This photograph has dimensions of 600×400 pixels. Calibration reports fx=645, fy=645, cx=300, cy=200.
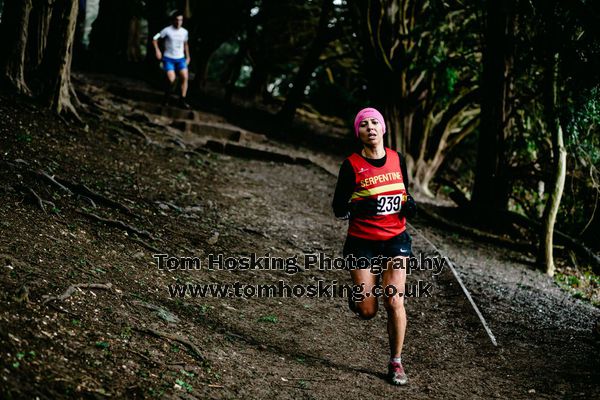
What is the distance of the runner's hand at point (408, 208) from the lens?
15.9ft

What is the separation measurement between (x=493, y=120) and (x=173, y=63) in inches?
262

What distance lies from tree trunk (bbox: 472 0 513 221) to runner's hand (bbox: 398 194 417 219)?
23.3 feet

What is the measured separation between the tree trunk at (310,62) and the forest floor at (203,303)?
6.54 m

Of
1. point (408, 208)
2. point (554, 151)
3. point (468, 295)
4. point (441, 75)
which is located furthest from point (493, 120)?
point (408, 208)

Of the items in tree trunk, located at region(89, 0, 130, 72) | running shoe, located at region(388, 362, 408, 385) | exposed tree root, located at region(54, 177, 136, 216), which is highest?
tree trunk, located at region(89, 0, 130, 72)

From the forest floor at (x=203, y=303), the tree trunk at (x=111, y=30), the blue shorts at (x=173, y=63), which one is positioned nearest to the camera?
the forest floor at (x=203, y=303)

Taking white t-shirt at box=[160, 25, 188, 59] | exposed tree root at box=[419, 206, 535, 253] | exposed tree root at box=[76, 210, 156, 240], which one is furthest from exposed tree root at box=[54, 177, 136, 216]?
white t-shirt at box=[160, 25, 188, 59]

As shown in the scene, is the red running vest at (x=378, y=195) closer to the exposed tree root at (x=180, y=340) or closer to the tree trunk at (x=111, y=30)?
the exposed tree root at (x=180, y=340)

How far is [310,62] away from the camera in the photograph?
17.0 meters

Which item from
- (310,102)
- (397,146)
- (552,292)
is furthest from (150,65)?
(552,292)

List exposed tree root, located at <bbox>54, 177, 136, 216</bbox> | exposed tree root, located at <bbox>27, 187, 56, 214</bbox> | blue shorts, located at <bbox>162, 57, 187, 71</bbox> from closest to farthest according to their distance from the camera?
exposed tree root, located at <bbox>27, 187, 56, 214</bbox>
exposed tree root, located at <bbox>54, 177, 136, 216</bbox>
blue shorts, located at <bbox>162, 57, 187, 71</bbox>

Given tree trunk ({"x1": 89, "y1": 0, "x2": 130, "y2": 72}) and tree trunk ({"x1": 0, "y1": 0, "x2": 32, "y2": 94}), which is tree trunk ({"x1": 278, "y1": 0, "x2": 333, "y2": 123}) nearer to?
tree trunk ({"x1": 89, "y1": 0, "x2": 130, "y2": 72})

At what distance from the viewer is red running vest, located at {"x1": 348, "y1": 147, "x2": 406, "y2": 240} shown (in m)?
4.80

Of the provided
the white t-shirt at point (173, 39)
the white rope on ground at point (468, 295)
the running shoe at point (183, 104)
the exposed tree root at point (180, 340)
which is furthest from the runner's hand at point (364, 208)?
the running shoe at point (183, 104)
